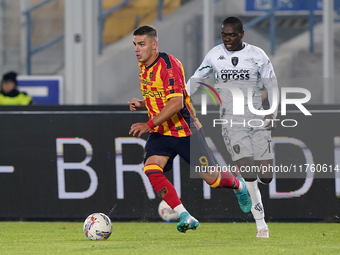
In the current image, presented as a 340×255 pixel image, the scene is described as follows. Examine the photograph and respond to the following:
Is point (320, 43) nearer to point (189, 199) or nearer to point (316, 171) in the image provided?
point (316, 171)

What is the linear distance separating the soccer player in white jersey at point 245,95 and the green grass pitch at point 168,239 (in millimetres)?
507

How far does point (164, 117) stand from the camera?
6211 millimetres

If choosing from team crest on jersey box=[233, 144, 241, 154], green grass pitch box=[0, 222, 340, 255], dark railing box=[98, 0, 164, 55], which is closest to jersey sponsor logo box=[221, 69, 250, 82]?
team crest on jersey box=[233, 144, 241, 154]

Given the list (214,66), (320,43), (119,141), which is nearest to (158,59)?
(214,66)

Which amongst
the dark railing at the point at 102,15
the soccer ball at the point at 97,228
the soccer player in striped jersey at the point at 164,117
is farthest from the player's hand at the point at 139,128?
the dark railing at the point at 102,15

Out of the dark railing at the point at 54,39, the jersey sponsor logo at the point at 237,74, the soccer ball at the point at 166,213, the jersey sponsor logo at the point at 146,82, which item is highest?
the dark railing at the point at 54,39

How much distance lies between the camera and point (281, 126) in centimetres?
828

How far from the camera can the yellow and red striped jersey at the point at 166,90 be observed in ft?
20.8

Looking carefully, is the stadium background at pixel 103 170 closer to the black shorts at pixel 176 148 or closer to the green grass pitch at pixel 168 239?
the green grass pitch at pixel 168 239

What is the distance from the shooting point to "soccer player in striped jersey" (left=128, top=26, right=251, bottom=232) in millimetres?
6312

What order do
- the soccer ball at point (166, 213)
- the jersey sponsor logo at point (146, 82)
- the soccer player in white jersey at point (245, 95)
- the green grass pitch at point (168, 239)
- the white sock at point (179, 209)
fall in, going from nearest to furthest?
the green grass pitch at point (168, 239)
the white sock at point (179, 209)
the jersey sponsor logo at point (146, 82)
the soccer player in white jersey at point (245, 95)
the soccer ball at point (166, 213)

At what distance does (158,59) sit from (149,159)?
2.85ft

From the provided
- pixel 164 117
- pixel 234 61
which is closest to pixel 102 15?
pixel 234 61

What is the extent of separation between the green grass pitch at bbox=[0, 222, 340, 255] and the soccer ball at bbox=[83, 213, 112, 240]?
80 mm
